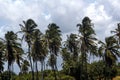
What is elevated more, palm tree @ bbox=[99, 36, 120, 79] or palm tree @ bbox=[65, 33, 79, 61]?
palm tree @ bbox=[65, 33, 79, 61]

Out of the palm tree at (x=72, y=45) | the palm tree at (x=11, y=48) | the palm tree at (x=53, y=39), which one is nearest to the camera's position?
the palm tree at (x=11, y=48)

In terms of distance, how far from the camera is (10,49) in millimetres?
91812

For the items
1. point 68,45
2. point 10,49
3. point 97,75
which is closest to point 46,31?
point 10,49

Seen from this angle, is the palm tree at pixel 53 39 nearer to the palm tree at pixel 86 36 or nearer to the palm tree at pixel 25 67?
the palm tree at pixel 86 36

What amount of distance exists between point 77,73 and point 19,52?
110 ft

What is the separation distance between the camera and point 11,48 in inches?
3620

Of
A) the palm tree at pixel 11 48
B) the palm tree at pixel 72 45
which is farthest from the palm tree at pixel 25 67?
the palm tree at pixel 11 48

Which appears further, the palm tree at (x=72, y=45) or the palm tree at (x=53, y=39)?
the palm tree at (x=72, y=45)

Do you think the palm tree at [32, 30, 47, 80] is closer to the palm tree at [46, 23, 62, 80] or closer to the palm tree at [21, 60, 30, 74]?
the palm tree at [46, 23, 62, 80]

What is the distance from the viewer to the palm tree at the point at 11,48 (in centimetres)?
9162

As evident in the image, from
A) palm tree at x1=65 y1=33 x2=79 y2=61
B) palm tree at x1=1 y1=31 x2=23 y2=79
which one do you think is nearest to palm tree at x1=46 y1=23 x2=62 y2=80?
palm tree at x1=1 y1=31 x2=23 y2=79

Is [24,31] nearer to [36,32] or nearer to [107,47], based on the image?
[36,32]

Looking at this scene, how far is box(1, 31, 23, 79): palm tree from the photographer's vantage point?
91.6 m

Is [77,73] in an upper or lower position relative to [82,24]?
lower
